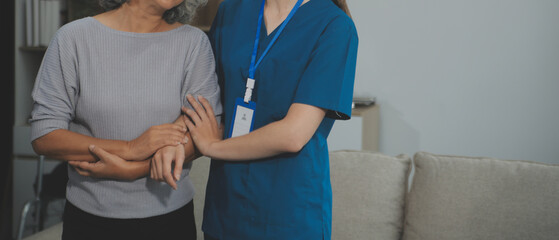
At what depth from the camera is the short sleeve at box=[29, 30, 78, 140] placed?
96 centimetres

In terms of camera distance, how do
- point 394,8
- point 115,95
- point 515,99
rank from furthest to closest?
point 394,8, point 515,99, point 115,95

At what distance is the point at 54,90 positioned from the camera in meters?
0.96

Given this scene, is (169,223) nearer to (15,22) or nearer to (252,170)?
(252,170)

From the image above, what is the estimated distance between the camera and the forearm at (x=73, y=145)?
964 mm

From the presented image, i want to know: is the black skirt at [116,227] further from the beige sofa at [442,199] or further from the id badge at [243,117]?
the beige sofa at [442,199]

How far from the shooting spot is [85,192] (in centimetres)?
103

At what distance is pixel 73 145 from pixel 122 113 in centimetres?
12

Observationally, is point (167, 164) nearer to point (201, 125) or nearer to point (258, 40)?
point (201, 125)

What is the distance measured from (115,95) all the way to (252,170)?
13.2 inches

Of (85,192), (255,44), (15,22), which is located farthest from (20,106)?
(255,44)

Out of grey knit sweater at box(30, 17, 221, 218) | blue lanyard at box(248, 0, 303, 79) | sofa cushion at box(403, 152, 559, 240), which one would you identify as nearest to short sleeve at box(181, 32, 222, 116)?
grey knit sweater at box(30, 17, 221, 218)

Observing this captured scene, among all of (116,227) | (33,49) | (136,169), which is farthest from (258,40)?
(33,49)

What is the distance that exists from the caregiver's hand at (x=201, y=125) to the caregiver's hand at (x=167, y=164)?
0.15ft

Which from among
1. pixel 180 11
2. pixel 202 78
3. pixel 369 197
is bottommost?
pixel 369 197
